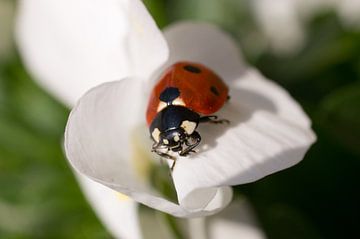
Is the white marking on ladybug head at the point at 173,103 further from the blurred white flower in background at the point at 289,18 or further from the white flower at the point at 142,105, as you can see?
the blurred white flower in background at the point at 289,18

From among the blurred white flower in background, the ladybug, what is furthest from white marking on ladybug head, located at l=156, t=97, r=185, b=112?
the blurred white flower in background

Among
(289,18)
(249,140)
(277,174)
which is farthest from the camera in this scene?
(289,18)

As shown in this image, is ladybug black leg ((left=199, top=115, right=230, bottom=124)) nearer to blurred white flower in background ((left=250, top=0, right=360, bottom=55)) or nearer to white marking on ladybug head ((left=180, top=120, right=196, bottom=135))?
white marking on ladybug head ((left=180, top=120, right=196, bottom=135))

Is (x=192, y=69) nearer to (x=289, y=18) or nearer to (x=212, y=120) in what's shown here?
(x=212, y=120)

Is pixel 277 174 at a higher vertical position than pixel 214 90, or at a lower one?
lower

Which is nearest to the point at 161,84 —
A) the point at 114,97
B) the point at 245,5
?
the point at 114,97

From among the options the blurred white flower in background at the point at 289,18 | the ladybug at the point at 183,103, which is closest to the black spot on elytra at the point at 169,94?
the ladybug at the point at 183,103

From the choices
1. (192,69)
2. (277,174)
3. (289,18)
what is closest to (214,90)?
(192,69)
